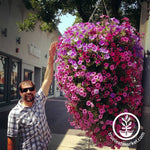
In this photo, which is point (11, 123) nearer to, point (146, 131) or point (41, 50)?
point (146, 131)

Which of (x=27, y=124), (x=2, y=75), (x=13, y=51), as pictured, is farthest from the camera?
(x=13, y=51)

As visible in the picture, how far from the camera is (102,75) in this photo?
1614 mm

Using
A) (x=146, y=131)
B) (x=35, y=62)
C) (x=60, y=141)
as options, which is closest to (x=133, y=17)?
(x=60, y=141)

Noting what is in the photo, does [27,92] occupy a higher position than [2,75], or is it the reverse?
[2,75]

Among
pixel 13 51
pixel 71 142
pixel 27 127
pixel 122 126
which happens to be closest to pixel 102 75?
pixel 122 126

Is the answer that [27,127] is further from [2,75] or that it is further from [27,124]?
[2,75]

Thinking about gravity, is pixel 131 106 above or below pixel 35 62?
below

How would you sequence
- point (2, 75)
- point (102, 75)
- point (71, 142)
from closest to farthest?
point (102, 75), point (71, 142), point (2, 75)

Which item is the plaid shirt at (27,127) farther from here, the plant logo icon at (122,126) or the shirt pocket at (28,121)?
the plant logo icon at (122,126)

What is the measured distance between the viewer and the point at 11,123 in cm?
212

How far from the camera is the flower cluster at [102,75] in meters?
1.60

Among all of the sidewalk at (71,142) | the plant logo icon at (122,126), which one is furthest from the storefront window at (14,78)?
the plant logo icon at (122,126)

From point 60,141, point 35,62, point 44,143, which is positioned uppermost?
point 35,62

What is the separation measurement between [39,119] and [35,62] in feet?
44.2
